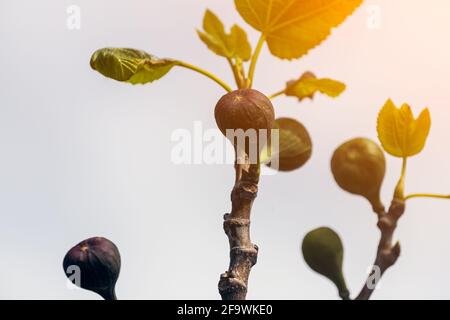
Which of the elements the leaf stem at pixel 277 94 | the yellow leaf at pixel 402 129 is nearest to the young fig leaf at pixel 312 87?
the leaf stem at pixel 277 94

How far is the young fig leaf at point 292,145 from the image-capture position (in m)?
1.27

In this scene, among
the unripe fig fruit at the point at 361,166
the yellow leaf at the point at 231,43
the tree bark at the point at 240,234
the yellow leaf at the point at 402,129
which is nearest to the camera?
the tree bark at the point at 240,234

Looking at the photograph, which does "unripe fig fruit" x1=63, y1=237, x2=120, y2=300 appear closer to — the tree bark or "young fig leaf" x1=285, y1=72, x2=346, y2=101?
the tree bark

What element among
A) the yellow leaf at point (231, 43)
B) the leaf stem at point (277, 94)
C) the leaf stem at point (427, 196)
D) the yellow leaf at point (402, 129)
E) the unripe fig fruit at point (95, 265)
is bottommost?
the unripe fig fruit at point (95, 265)

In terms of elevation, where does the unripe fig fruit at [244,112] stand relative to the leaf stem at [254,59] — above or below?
below

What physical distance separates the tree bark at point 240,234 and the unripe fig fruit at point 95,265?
274 millimetres

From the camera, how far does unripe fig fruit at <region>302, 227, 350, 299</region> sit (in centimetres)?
114

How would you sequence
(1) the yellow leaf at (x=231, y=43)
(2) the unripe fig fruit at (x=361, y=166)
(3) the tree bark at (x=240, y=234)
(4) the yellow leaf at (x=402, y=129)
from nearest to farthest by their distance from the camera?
1. (3) the tree bark at (x=240, y=234)
2. (4) the yellow leaf at (x=402, y=129)
3. (2) the unripe fig fruit at (x=361, y=166)
4. (1) the yellow leaf at (x=231, y=43)

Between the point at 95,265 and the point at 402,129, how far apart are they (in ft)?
2.26

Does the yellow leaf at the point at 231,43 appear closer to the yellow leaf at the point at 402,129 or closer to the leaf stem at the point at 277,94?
the leaf stem at the point at 277,94

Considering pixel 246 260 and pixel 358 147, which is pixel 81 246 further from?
pixel 358 147

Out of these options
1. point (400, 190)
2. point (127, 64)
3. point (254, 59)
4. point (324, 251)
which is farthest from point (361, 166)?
point (127, 64)

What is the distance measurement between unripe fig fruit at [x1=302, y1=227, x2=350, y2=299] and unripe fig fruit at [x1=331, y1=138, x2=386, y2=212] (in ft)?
0.43

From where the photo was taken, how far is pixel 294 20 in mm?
1180
